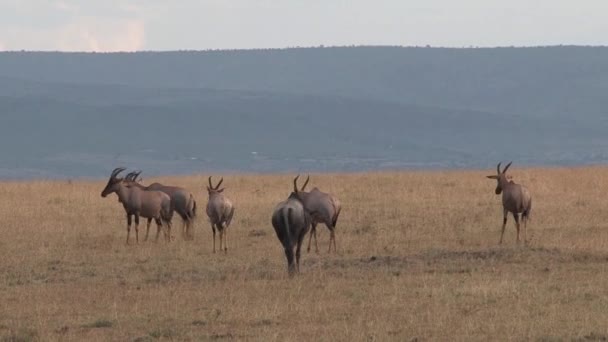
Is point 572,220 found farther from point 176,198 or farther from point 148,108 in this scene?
point 148,108

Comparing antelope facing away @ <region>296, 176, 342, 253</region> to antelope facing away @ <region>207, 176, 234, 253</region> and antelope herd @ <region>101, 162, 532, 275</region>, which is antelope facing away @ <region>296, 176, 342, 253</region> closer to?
antelope herd @ <region>101, 162, 532, 275</region>

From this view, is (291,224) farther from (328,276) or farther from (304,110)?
(304,110)

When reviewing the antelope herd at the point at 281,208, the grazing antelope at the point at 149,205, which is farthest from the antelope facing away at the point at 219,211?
the grazing antelope at the point at 149,205

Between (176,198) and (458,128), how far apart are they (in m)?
95.1

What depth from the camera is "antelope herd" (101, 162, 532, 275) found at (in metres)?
17.4

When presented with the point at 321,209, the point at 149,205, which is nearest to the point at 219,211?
the point at 321,209

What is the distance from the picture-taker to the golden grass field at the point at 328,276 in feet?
44.3

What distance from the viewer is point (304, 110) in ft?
396

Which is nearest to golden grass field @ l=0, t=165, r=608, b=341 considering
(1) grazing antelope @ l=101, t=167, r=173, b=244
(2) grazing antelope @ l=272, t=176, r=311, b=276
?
(2) grazing antelope @ l=272, t=176, r=311, b=276

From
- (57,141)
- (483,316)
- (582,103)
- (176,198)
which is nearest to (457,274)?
(483,316)

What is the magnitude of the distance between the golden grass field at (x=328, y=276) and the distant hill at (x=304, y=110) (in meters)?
67.9

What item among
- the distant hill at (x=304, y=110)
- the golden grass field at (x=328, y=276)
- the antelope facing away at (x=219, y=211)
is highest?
the distant hill at (x=304, y=110)

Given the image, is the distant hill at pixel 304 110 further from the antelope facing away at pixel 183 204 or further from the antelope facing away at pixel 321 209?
the antelope facing away at pixel 321 209

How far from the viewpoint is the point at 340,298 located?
15445mm
